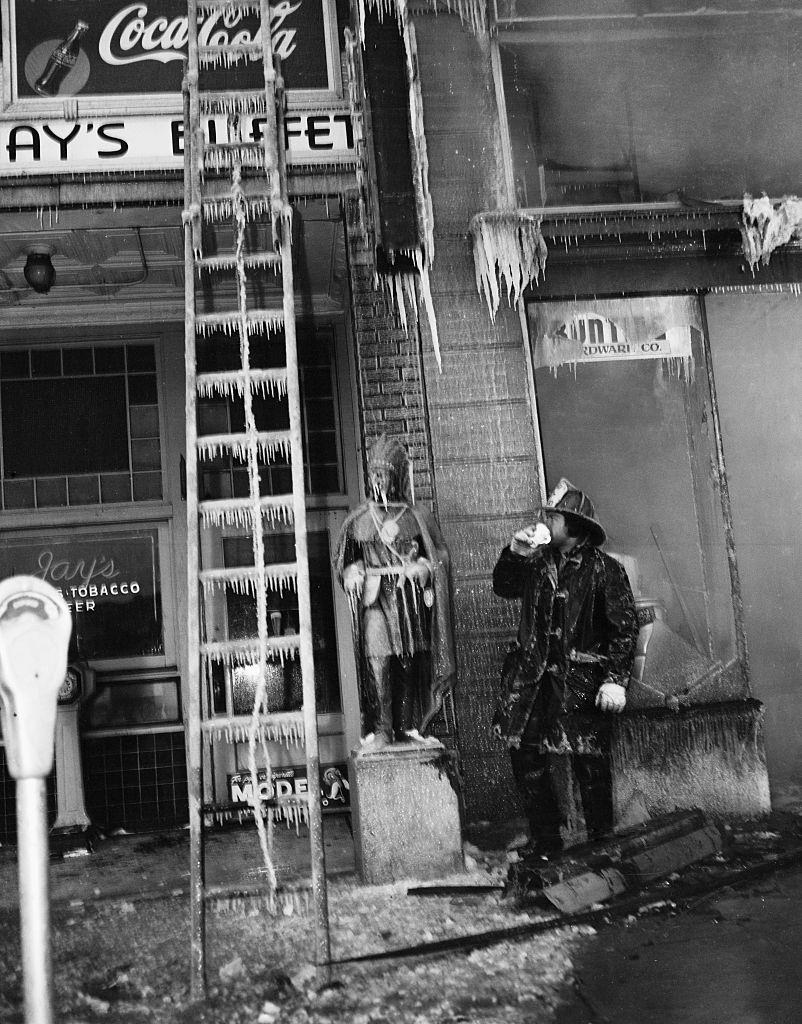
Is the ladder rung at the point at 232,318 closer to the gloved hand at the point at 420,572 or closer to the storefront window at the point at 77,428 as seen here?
the gloved hand at the point at 420,572

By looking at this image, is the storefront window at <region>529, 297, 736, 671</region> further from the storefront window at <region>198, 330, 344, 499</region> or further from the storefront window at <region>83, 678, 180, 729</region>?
the storefront window at <region>83, 678, 180, 729</region>

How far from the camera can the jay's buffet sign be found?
6684 millimetres

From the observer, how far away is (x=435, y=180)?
6.98 m

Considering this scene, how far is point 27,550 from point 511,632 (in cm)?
434

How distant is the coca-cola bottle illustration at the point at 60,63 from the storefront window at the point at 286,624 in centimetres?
374

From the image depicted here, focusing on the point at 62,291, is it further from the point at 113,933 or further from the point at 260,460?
the point at 113,933

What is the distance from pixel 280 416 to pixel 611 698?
4.40 meters

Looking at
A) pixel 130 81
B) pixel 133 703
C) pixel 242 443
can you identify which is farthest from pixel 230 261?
pixel 133 703

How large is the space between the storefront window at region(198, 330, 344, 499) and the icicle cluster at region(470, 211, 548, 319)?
2283 millimetres

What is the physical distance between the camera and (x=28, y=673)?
7.48ft

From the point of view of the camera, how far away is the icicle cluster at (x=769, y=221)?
6770 mm

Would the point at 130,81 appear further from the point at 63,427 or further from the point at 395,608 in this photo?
→ the point at 395,608

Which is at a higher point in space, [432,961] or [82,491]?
[82,491]

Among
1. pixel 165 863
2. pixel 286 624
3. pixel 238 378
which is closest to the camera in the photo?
pixel 238 378
